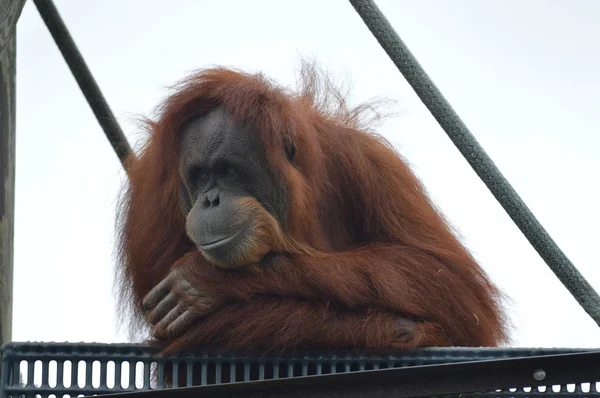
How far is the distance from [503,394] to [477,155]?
2.93 ft

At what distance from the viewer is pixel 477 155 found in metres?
2.91

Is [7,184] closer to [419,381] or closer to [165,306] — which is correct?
[165,306]

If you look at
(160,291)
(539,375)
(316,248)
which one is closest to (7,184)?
(160,291)

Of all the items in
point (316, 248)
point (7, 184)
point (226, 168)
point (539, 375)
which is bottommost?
point (539, 375)

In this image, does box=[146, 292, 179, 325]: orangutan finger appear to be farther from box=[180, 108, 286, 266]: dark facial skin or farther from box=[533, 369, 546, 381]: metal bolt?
box=[533, 369, 546, 381]: metal bolt

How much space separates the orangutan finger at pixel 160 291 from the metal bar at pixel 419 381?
106 cm

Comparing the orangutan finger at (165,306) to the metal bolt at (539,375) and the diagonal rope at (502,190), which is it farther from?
the metal bolt at (539,375)

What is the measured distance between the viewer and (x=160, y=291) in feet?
9.40

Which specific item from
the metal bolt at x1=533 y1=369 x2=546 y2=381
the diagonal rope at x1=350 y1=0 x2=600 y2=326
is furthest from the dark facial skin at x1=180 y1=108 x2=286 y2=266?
the metal bolt at x1=533 y1=369 x2=546 y2=381

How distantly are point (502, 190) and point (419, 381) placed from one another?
1.22 meters

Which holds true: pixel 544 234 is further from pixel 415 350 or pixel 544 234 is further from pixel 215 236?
pixel 215 236

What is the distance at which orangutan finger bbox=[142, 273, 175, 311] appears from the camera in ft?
9.35

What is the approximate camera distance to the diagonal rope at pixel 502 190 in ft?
9.46

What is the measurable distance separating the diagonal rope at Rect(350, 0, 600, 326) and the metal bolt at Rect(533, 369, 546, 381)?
44.6 inches
